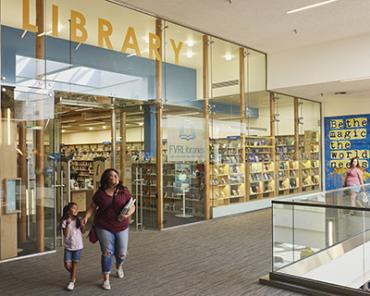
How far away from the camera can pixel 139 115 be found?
8.77 meters

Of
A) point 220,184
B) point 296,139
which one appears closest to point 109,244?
point 220,184

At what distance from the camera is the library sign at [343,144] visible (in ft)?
41.1

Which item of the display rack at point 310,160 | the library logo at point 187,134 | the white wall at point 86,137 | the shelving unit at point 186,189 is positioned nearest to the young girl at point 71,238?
the shelving unit at point 186,189

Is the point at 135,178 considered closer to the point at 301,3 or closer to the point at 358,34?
the point at 301,3

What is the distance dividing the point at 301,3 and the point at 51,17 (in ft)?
15.2

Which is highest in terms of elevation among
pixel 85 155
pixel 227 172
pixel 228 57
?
pixel 228 57

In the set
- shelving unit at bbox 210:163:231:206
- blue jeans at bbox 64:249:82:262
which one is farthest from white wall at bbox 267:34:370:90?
blue jeans at bbox 64:249:82:262

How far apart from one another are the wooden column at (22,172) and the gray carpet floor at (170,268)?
1.56ft

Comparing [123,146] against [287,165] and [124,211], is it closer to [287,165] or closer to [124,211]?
[124,211]

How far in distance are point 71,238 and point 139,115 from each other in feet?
16.0

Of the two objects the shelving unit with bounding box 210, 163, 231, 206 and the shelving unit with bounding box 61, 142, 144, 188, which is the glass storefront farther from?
the shelving unit with bounding box 61, 142, 144, 188

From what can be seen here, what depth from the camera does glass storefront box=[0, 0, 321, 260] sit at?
581 cm

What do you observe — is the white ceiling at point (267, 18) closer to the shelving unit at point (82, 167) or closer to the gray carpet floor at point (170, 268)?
the gray carpet floor at point (170, 268)

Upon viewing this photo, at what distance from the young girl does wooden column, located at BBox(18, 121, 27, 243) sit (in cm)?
177
